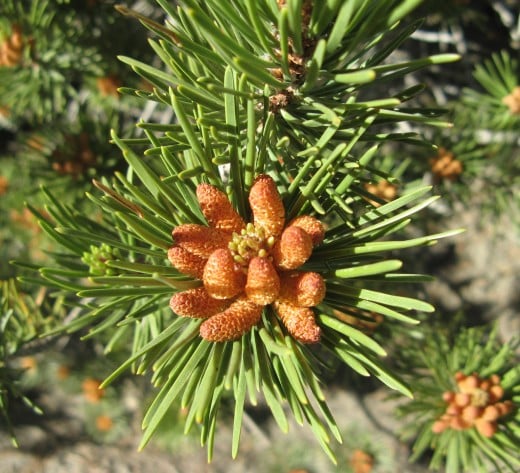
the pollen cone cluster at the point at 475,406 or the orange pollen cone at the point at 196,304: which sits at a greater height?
the orange pollen cone at the point at 196,304

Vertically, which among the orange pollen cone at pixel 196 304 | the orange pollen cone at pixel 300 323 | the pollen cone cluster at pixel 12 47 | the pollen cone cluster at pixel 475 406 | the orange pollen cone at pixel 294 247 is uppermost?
the orange pollen cone at pixel 294 247

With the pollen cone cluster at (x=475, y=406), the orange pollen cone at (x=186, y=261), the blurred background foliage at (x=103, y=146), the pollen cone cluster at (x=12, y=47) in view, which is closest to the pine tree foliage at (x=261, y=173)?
the orange pollen cone at (x=186, y=261)

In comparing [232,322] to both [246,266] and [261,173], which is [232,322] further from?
[261,173]

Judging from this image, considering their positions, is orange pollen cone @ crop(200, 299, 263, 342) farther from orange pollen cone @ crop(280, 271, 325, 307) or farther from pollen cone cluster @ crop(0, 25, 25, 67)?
pollen cone cluster @ crop(0, 25, 25, 67)

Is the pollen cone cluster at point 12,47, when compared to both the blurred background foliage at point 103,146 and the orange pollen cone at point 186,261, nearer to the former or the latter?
the blurred background foliage at point 103,146

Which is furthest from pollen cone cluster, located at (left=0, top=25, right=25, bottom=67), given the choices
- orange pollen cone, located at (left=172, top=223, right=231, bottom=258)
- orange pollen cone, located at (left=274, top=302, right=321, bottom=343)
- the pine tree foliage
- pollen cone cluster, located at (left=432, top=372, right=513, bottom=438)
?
pollen cone cluster, located at (left=432, top=372, right=513, bottom=438)

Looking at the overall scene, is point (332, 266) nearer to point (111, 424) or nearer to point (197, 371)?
point (197, 371)
